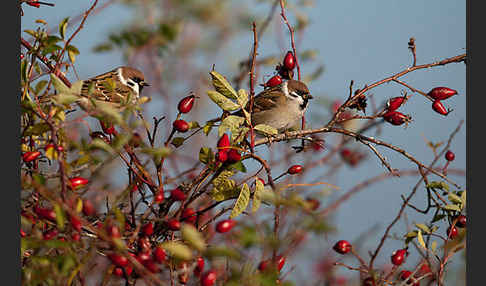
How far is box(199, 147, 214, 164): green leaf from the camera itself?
3.42 ft

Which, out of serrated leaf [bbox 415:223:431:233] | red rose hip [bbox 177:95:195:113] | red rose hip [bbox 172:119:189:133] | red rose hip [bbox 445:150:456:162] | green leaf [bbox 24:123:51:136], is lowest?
green leaf [bbox 24:123:51:136]

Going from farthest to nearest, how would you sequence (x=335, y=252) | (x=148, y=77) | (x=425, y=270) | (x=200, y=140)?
(x=148, y=77)
(x=200, y=140)
(x=425, y=270)
(x=335, y=252)

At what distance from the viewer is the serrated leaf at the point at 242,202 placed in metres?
0.99

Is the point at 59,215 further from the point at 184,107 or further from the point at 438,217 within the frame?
the point at 438,217

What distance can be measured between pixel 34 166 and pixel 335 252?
0.77 m

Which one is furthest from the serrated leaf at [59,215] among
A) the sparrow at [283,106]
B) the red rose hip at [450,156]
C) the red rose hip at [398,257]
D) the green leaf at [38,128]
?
the sparrow at [283,106]

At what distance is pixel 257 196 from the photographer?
3.10 feet

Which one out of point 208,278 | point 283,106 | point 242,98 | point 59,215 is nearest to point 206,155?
point 242,98

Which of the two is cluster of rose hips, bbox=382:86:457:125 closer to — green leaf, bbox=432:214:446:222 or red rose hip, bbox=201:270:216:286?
green leaf, bbox=432:214:446:222

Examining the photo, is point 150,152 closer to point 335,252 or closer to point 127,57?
point 335,252

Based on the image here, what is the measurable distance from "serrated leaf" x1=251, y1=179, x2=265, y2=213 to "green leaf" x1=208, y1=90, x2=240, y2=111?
0.19 meters

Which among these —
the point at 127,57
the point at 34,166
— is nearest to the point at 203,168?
the point at 34,166

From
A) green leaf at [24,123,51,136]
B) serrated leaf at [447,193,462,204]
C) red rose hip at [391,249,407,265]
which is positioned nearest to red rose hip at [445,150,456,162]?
serrated leaf at [447,193,462,204]

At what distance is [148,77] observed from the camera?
256cm
